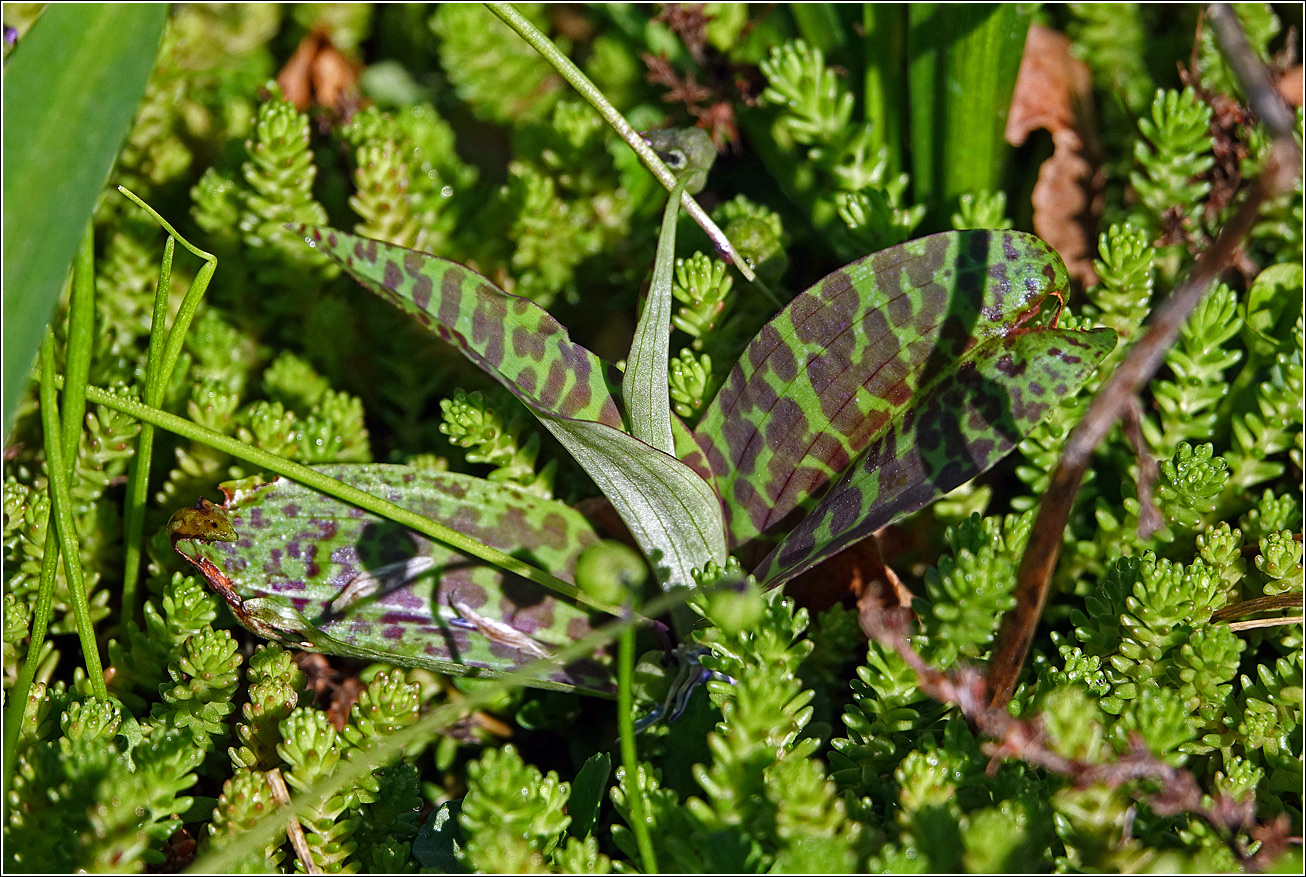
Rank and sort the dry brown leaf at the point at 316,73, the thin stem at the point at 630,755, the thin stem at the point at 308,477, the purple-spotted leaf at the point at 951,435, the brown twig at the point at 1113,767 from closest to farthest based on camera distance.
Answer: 1. the thin stem at the point at 630,755
2. the brown twig at the point at 1113,767
3. the purple-spotted leaf at the point at 951,435
4. the thin stem at the point at 308,477
5. the dry brown leaf at the point at 316,73

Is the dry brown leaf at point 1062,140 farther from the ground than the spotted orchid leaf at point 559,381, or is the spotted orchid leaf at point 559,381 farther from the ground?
the dry brown leaf at point 1062,140

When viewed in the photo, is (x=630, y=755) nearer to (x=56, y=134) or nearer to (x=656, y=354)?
(x=656, y=354)

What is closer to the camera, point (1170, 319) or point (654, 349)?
point (1170, 319)

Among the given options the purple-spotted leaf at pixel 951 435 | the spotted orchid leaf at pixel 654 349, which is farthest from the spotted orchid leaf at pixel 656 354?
the purple-spotted leaf at pixel 951 435

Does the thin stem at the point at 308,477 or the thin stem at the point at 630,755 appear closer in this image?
the thin stem at the point at 630,755

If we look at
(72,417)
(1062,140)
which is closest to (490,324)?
(72,417)

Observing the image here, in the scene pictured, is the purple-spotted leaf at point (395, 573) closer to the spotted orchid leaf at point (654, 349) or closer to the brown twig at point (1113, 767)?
the spotted orchid leaf at point (654, 349)

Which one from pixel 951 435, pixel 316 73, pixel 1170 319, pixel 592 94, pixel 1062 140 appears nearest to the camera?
pixel 1170 319

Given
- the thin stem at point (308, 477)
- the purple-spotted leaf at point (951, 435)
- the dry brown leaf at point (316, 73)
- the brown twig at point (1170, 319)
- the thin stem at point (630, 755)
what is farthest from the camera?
the dry brown leaf at point (316, 73)
